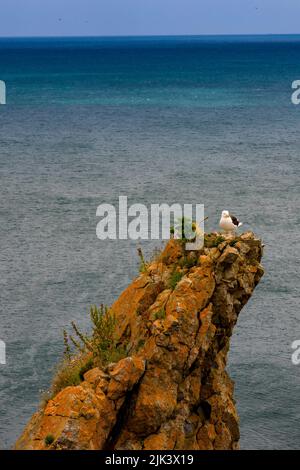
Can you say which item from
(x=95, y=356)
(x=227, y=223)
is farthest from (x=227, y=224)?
(x=95, y=356)

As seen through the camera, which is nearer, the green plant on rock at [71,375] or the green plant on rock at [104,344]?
the green plant on rock at [71,375]

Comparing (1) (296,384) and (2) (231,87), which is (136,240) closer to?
(1) (296,384)

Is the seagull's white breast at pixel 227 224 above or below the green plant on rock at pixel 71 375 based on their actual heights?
above

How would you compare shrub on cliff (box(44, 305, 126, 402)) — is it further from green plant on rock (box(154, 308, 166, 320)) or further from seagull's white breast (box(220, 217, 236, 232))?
seagull's white breast (box(220, 217, 236, 232))

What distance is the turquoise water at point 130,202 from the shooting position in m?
38.2

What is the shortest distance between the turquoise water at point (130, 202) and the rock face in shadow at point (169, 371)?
1102 cm

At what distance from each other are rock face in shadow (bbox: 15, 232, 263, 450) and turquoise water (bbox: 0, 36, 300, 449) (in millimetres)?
11023

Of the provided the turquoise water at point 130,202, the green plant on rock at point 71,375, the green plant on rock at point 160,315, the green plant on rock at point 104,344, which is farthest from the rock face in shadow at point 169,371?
the turquoise water at point 130,202

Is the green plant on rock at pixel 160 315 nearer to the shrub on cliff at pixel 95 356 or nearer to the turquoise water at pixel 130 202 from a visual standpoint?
the shrub on cliff at pixel 95 356

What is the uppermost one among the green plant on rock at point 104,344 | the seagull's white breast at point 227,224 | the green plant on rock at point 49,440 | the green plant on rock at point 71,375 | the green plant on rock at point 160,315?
the seagull's white breast at point 227,224

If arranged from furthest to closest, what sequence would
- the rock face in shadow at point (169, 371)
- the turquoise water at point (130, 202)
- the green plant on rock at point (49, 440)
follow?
the turquoise water at point (130, 202) < the rock face in shadow at point (169, 371) < the green plant on rock at point (49, 440)

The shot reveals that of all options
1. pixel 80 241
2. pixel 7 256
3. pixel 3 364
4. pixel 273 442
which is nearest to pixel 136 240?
pixel 80 241

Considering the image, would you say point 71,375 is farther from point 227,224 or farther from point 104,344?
point 227,224

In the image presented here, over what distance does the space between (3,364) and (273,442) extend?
11.3 metres
